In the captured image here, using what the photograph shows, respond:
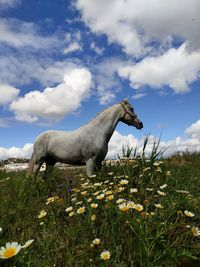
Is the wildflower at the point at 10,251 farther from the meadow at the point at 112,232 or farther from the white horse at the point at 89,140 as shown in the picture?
the white horse at the point at 89,140

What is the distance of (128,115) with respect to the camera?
7492 millimetres

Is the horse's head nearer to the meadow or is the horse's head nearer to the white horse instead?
the white horse

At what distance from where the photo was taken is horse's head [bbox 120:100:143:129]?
24.5 feet

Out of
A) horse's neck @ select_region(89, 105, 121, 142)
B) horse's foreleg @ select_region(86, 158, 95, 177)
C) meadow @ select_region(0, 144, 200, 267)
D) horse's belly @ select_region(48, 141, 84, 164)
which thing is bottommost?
meadow @ select_region(0, 144, 200, 267)

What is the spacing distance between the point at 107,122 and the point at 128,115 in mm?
536

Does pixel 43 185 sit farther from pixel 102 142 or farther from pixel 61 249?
pixel 61 249

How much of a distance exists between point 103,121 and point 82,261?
14.6 feet

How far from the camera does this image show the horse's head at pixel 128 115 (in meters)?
7.46

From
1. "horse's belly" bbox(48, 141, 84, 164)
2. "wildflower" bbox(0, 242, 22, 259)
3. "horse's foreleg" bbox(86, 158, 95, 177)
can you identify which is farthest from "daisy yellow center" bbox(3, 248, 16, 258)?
"horse's belly" bbox(48, 141, 84, 164)

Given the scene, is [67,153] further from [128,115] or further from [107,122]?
[128,115]

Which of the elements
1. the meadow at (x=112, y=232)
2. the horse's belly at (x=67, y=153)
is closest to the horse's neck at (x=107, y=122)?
the horse's belly at (x=67, y=153)

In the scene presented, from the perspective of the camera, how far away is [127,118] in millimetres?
7512

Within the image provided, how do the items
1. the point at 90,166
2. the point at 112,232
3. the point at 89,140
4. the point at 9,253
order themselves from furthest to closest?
the point at 89,140 < the point at 90,166 < the point at 112,232 < the point at 9,253

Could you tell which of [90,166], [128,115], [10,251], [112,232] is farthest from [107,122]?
[10,251]
